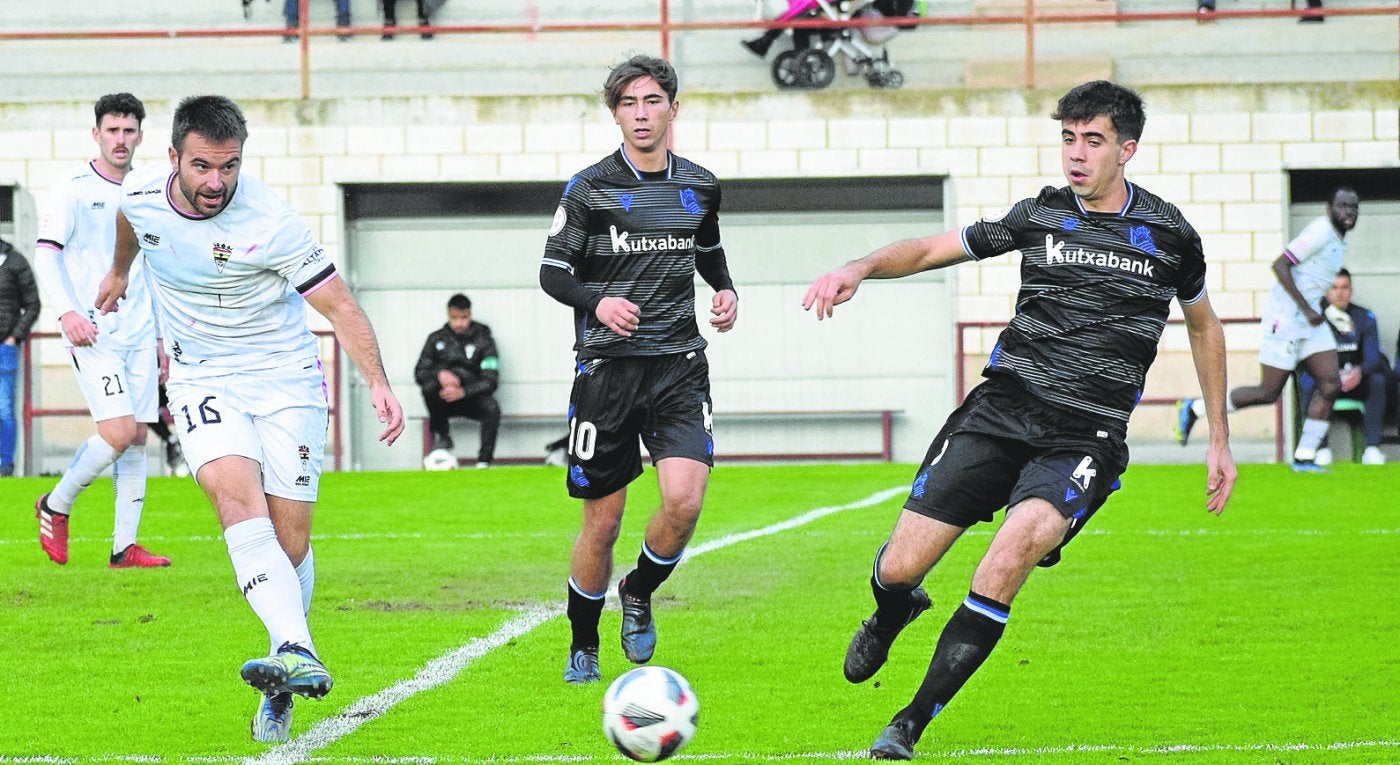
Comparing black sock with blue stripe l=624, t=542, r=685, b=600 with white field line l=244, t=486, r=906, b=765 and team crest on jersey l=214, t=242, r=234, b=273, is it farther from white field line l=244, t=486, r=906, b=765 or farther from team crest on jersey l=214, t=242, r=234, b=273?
team crest on jersey l=214, t=242, r=234, b=273

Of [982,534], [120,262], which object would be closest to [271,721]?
[120,262]

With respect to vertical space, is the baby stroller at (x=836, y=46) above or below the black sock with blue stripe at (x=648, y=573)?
above

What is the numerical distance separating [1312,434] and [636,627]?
11.1m

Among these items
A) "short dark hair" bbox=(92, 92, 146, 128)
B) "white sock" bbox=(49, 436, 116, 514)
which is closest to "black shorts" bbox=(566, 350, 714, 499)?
"short dark hair" bbox=(92, 92, 146, 128)

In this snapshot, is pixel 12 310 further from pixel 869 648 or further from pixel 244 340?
pixel 869 648

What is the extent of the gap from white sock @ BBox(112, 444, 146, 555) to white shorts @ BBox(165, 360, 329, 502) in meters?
4.22

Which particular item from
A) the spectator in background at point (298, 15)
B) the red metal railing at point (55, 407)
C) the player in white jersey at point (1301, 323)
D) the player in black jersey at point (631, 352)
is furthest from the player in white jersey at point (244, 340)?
the spectator in background at point (298, 15)

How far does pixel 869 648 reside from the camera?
18.8 ft

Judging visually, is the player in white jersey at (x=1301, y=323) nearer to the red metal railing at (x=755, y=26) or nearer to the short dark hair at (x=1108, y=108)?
the red metal railing at (x=755, y=26)

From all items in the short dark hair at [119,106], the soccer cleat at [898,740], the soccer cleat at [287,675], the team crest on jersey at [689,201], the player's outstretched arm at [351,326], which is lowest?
the soccer cleat at [898,740]

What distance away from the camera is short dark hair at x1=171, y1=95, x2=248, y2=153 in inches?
216

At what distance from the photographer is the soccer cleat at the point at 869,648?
571 centimetres

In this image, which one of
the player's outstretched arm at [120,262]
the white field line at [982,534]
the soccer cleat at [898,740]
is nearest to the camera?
the soccer cleat at [898,740]

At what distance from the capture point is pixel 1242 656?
6906 millimetres
